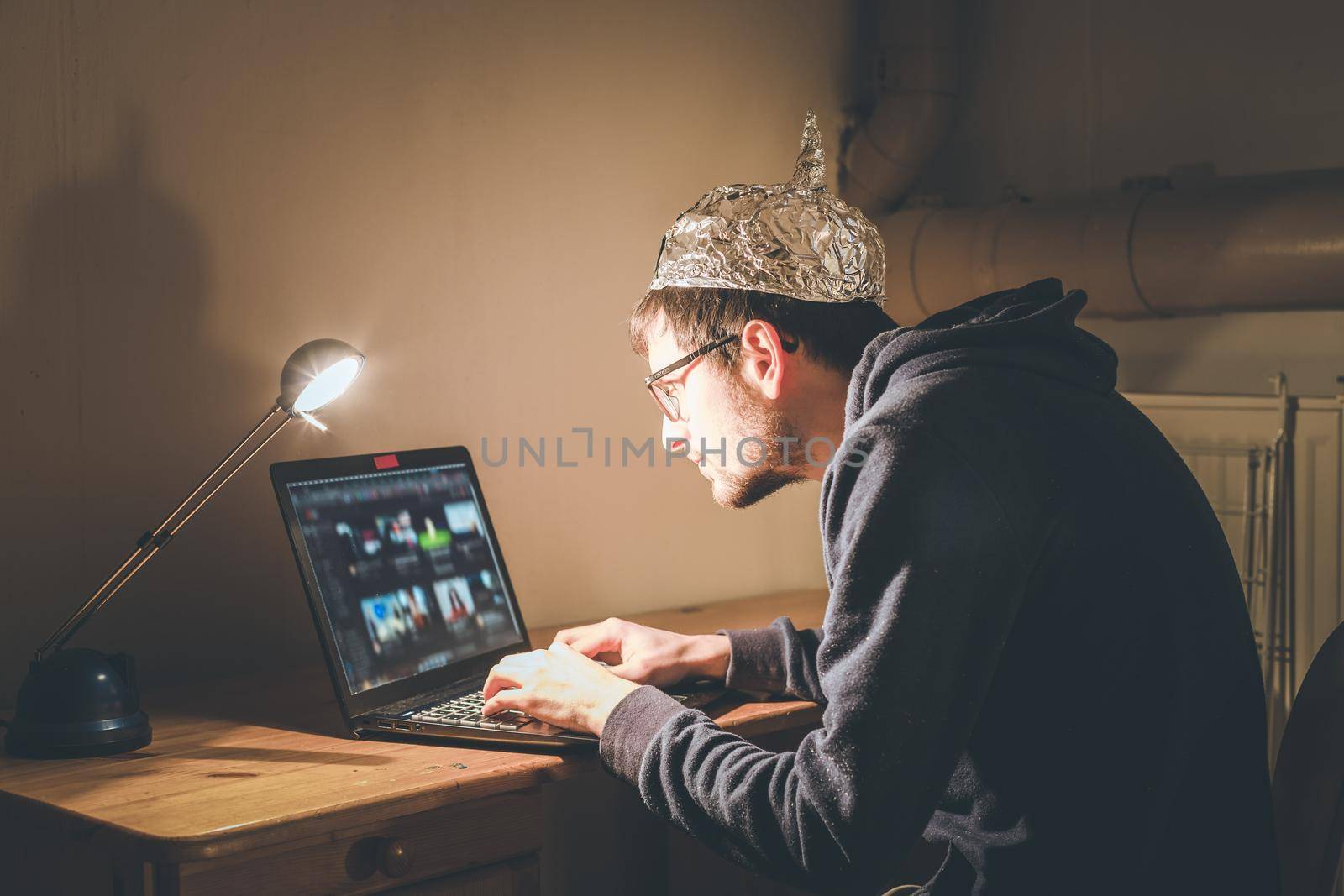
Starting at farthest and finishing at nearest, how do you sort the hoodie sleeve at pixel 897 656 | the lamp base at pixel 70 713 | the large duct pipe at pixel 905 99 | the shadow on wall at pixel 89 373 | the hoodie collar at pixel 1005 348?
1. the large duct pipe at pixel 905 99
2. the shadow on wall at pixel 89 373
3. the lamp base at pixel 70 713
4. the hoodie collar at pixel 1005 348
5. the hoodie sleeve at pixel 897 656

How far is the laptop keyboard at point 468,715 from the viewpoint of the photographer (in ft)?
4.40

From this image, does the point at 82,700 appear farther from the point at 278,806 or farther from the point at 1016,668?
the point at 1016,668

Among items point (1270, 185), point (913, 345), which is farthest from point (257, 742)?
point (1270, 185)

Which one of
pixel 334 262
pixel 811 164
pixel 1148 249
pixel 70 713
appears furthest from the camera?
pixel 1148 249

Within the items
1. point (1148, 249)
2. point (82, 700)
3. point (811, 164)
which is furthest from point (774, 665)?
point (1148, 249)

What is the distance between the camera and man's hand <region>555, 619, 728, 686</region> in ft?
4.87

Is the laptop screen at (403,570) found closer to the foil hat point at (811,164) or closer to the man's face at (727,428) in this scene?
the man's face at (727,428)

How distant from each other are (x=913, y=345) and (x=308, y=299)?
36.9 inches

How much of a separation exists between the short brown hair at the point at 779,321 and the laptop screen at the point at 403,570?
1.44 feet

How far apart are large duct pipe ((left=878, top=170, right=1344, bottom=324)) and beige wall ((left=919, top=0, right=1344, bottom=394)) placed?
9cm

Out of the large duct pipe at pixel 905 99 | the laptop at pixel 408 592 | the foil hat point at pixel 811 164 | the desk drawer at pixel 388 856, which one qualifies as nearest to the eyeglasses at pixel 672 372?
the foil hat point at pixel 811 164

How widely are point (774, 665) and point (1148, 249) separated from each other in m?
1.00

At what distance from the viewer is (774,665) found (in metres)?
1.52

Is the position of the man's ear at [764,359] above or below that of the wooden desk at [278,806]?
above
